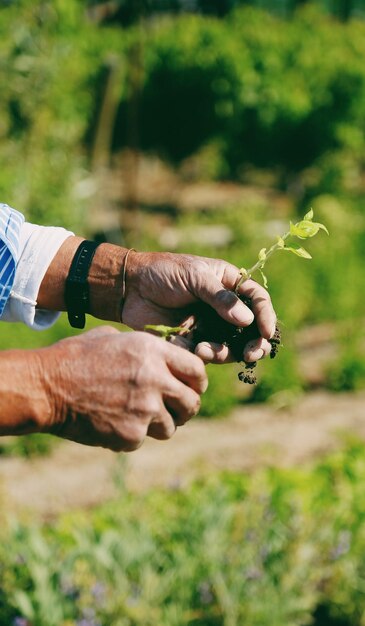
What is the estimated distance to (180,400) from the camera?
1869 millimetres

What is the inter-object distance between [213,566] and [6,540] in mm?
801

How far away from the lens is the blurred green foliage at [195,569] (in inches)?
112

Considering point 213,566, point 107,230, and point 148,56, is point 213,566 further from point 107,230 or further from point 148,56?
point 148,56

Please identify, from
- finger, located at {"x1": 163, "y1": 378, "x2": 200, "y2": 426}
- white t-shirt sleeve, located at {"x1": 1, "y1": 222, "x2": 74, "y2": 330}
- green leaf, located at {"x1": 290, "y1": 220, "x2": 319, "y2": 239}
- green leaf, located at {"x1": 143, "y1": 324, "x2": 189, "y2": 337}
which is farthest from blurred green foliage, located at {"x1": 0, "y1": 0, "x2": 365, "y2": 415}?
green leaf, located at {"x1": 290, "y1": 220, "x2": 319, "y2": 239}

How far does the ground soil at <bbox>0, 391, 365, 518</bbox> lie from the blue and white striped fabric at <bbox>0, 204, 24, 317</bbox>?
7.20 feet

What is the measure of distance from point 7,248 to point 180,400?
680mm

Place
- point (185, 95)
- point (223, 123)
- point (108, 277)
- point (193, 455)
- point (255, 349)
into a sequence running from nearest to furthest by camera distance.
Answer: point (255, 349) < point (108, 277) < point (193, 455) < point (223, 123) < point (185, 95)

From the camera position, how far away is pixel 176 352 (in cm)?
186

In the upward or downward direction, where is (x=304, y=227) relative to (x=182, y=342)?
upward

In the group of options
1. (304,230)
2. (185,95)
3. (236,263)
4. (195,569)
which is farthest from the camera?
(185,95)

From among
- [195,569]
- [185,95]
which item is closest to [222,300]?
[195,569]

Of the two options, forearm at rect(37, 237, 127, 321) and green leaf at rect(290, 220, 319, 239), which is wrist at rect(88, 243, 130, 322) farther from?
green leaf at rect(290, 220, 319, 239)

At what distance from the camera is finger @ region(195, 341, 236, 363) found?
1959 mm

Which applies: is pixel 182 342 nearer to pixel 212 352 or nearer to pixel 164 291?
pixel 212 352
